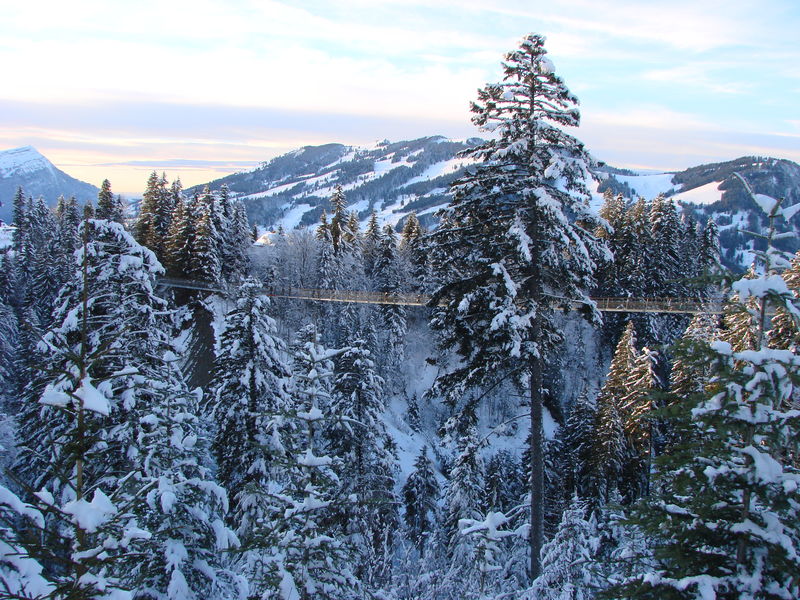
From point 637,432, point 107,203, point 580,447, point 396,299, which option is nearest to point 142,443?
point 637,432

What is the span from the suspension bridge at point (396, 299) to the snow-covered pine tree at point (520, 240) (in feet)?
75.1

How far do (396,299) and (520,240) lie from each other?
3627cm

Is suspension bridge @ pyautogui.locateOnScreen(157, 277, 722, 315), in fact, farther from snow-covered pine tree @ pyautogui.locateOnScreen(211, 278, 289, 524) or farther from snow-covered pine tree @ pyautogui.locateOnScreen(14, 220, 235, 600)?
Answer: snow-covered pine tree @ pyautogui.locateOnScreen(14, 220, 235, 600)

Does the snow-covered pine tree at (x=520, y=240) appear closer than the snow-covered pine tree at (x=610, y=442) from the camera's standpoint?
Yes

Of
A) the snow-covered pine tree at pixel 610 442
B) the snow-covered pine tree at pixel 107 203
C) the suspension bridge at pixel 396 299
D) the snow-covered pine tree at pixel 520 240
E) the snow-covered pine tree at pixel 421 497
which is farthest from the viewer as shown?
the snow-covered pine tree at pixel 107 203

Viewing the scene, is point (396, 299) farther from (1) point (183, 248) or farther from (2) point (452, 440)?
(2) point (452, 440)

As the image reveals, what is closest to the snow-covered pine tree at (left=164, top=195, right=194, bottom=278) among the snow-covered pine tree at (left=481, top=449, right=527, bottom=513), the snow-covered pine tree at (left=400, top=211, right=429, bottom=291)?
the snow-covered pine tree at (left=400, top=211, right=429, bottom=291)

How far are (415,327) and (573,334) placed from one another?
17.7 metres

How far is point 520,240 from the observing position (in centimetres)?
1033

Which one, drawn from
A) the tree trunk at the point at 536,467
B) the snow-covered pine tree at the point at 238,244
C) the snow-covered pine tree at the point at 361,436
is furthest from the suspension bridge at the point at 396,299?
the tree trunk at the point at 536,467

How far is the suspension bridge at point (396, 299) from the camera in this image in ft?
128

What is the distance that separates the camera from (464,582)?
10.4 metres

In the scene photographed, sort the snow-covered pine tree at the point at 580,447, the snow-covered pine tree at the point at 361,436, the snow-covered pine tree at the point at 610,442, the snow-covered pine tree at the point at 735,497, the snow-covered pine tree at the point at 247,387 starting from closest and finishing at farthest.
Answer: the snow-covered pine tree at the point at 735,497 → the snow-covered pine tree at the point at 247,387 → the snow-covered pine tree at the point at 361,436 → the snow-covered pine tree at the point at 610,442 → the snow-covered pine tree at the point at 580,447

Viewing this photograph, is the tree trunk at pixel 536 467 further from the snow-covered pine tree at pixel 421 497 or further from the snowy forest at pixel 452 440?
the snow-covered pine tree at pixel 421 497
